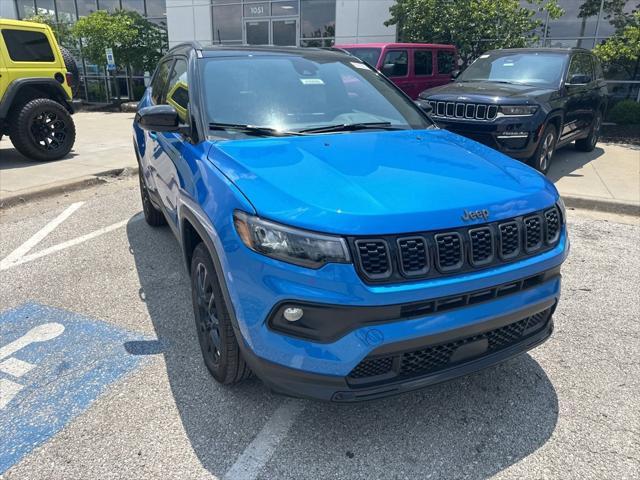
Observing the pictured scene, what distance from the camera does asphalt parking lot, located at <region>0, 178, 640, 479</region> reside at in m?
2.20

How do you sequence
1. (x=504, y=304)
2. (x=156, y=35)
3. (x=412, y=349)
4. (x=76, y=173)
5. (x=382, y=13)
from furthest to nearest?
(x=156, y=35) < (x=382, y=13) < (x=76, y=173) < (x=504, y=304) < (x=412, y=349)

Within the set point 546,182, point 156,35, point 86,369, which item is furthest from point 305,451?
point 156,35

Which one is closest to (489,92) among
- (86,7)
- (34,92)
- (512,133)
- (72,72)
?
(512,133)

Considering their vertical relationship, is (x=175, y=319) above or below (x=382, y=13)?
below

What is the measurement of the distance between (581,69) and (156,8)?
17.1 meters

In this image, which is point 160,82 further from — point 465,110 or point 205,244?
point 465,110

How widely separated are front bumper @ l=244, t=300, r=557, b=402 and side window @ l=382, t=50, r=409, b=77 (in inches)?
350

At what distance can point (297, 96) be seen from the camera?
127 inches

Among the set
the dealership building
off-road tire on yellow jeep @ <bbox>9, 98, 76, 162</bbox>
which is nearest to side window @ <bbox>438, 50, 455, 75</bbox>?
the dealership building

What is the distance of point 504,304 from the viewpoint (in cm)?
219

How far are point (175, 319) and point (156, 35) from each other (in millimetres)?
17691

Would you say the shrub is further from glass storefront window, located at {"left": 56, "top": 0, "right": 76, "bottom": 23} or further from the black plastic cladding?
glass storefront window, located at {"left": 56, "top": 0, "right": 76, "bottom": 23}

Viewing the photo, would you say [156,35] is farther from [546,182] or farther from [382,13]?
[546,182]

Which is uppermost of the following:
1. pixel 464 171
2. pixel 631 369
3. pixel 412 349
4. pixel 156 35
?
pixel 156 35
